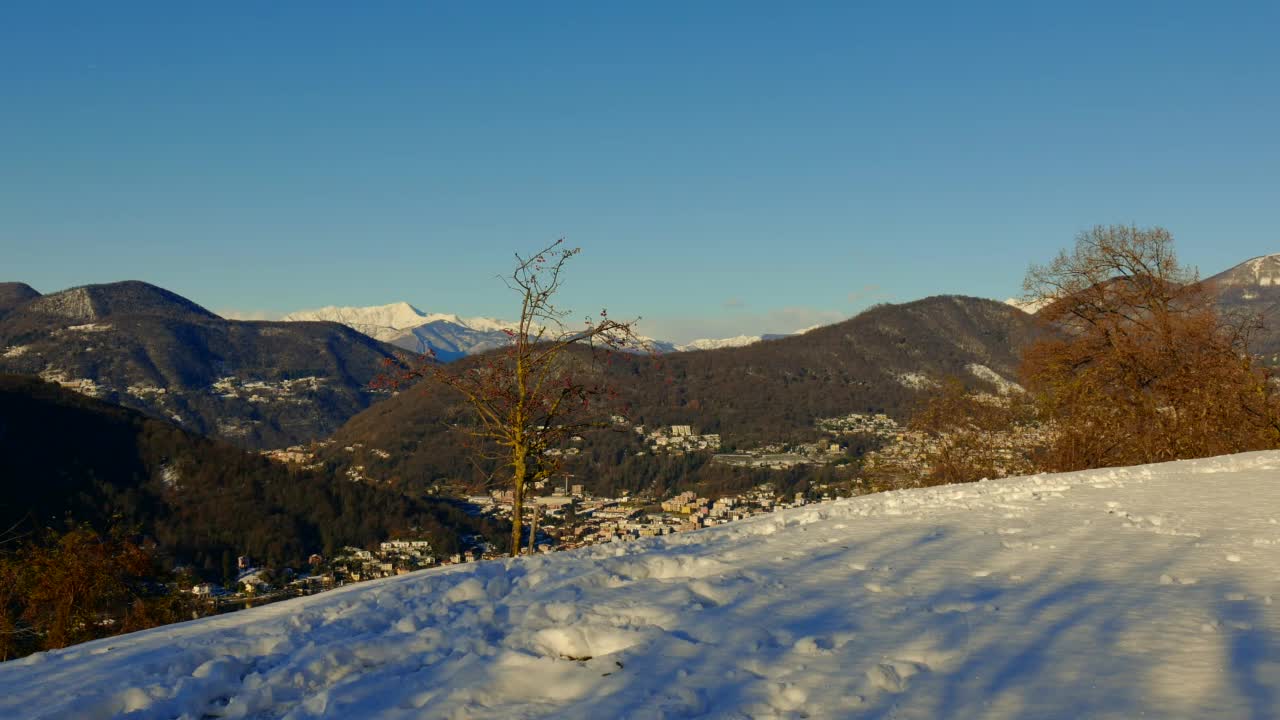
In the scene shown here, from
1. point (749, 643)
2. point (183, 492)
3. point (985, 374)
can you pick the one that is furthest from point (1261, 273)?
point (749, 643)

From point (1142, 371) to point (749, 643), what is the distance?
79.8ft

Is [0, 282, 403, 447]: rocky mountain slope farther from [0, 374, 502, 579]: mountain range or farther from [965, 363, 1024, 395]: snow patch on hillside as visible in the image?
[965, 363, 1024, 395]: snow patch on hillside

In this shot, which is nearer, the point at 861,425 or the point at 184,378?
the point at 861,425

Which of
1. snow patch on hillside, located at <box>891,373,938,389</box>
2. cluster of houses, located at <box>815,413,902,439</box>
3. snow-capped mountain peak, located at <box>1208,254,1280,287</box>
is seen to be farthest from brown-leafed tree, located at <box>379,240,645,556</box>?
snow-capped mountain peak, located at <box>1208,254,1280,287</box>

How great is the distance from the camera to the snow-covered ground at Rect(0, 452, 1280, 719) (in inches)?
164

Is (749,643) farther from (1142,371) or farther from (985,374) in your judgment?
(985,374)

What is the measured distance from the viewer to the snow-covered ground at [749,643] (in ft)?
13.7

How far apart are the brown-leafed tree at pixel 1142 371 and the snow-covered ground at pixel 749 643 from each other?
16389 millimetres

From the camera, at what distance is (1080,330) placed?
88.3 feet

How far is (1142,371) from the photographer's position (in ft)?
79.3

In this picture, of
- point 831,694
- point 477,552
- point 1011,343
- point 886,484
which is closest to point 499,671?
point 831,694

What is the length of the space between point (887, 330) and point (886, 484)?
125 meters

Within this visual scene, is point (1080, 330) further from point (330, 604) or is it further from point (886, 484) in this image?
point (330, 604)

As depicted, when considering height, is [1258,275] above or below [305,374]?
above
